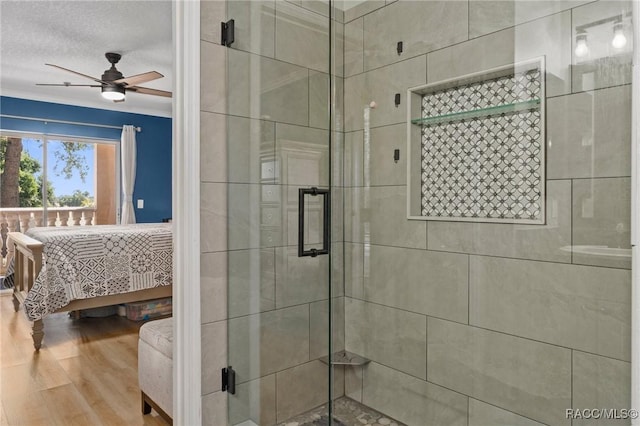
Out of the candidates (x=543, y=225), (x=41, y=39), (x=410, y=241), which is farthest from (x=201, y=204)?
(x=41, y=39)

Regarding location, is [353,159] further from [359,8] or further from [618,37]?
[618,37]

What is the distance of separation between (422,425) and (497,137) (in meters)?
1.12

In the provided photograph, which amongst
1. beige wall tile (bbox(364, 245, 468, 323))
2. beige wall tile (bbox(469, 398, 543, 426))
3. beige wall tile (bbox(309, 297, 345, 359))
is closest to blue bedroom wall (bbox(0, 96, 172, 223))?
beige wall tile (bbox(364, 245, 468, 323))

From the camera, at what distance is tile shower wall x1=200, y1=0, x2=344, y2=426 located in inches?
57.9

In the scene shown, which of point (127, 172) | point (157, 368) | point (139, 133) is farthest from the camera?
point (139, 133)

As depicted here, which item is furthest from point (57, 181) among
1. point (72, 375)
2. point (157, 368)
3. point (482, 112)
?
point (482, 112)

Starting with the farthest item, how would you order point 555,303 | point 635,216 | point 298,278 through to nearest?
point 298,278 < point 555,303 < point 635,216

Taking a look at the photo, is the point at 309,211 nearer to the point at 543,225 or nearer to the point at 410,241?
the point at 410,241

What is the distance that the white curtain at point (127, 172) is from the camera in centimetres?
610

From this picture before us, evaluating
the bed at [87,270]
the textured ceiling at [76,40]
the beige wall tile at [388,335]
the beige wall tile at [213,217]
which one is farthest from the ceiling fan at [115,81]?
the beige wall tile at [388,335]

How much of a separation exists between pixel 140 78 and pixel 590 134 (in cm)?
372

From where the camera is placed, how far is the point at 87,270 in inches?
137

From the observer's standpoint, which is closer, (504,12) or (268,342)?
(504,12)

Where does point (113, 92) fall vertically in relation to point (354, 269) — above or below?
above
